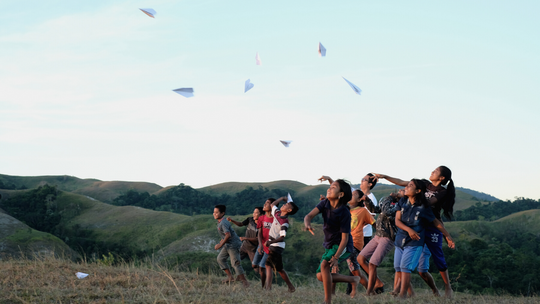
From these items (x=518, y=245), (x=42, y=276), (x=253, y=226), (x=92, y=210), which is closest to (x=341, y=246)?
(x=253, y=226)

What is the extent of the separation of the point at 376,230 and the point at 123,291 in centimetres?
386

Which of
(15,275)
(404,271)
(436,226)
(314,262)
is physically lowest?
(314,262)

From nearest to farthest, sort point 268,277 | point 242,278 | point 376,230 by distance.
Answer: point 376,230 → point 268,277 → point 242,278

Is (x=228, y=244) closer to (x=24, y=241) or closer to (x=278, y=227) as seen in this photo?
(x=278, y=227)

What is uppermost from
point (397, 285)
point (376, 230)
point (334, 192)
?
point (334, 192)

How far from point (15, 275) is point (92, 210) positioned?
2490 inches

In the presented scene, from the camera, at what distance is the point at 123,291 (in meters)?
7.37

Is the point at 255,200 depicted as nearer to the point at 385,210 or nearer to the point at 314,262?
Result: the point at 314,262

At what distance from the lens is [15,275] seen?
29.3 ft

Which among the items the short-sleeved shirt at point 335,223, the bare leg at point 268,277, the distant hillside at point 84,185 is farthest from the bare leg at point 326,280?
the distant hillside at point 84,185

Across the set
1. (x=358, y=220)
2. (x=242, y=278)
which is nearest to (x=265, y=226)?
(x=242, y=278)

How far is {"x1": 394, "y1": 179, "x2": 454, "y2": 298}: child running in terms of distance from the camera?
6.67 meters

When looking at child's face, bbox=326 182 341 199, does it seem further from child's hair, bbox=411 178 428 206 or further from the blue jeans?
the blue jeans

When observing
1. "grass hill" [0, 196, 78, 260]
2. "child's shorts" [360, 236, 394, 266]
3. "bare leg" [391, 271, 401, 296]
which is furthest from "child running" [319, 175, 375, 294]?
"grass hill" [0, 196, 78, 260]
